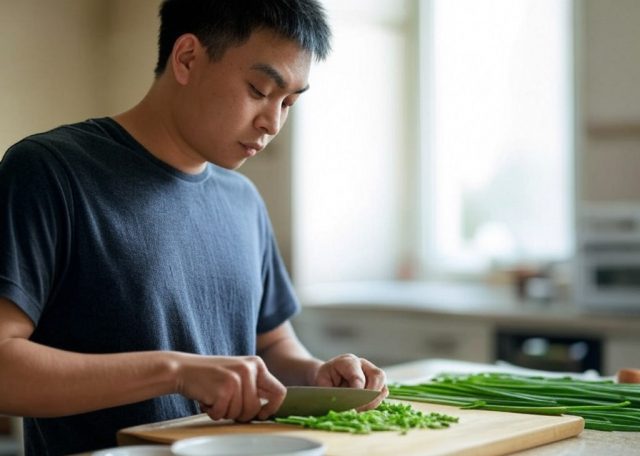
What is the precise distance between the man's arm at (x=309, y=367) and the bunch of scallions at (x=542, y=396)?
0.08 metres

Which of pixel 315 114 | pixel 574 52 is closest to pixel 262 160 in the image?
pixel 315 114

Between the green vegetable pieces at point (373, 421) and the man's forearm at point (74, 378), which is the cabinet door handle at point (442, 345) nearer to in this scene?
the green vegetable pieces at point (373, 421)

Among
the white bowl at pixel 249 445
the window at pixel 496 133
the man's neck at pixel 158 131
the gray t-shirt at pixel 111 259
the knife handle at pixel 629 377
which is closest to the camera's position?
the white bowl at pixel 249 445

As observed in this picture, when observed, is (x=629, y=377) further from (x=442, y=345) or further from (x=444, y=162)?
(x=444, y=162)

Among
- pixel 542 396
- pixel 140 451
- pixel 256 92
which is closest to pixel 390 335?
pixel 542 396

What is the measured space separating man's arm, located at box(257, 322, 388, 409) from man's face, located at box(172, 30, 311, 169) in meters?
0.38

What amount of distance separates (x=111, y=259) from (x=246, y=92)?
13.3 inches

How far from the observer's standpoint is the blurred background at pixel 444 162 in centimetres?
352

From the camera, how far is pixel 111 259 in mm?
1631

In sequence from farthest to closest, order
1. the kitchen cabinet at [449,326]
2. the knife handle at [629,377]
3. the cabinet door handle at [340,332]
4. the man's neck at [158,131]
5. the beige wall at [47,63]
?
the cabinet door handle at [340,332]
the kitchen cabinet at [449,326]
the beige wall at [47,63]
the knife handle at [629,377]
the man's neck at [158,131]

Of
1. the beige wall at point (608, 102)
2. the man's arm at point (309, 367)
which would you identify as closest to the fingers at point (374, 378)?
the man's arm at point (309, 367)

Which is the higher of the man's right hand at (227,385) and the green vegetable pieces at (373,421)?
the man's right hand at (227,385)

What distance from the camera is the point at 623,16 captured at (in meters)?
3.76

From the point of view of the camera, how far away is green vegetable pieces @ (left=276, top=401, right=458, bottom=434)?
55.2 inches
